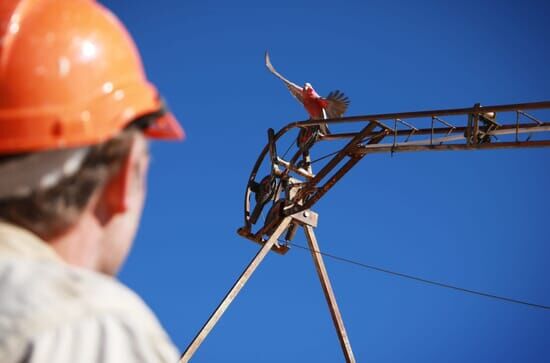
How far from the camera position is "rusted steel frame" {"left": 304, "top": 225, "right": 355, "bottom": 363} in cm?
1202

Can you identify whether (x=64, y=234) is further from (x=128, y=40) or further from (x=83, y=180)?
(x=128, y=40)

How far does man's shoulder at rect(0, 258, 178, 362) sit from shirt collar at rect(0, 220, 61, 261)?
1.6 inches

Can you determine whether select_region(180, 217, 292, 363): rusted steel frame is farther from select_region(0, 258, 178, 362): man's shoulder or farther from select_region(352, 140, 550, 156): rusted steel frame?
select_region(0, 258, 178, 362): man's shoulder

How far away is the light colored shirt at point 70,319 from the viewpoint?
0.89 meters

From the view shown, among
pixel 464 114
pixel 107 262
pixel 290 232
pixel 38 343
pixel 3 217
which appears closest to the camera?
pixel 38 343

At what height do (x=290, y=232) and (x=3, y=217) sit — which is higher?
(x=290, y=232)

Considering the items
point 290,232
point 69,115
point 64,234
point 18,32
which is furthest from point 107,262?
point 290,232

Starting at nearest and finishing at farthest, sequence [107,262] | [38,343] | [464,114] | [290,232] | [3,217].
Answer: [38,343] → [3,217] → [107,262] → [464,114] → [290,232]

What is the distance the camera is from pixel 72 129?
111 centimetres

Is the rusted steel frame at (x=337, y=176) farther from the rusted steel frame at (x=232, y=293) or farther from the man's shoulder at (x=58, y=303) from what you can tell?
the man's shoulder at (x=58, y=303)

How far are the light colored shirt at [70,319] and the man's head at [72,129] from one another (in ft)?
0.41

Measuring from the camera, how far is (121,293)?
966mm

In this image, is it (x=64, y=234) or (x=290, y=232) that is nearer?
(x=64, y=234)

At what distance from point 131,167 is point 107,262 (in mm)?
143
